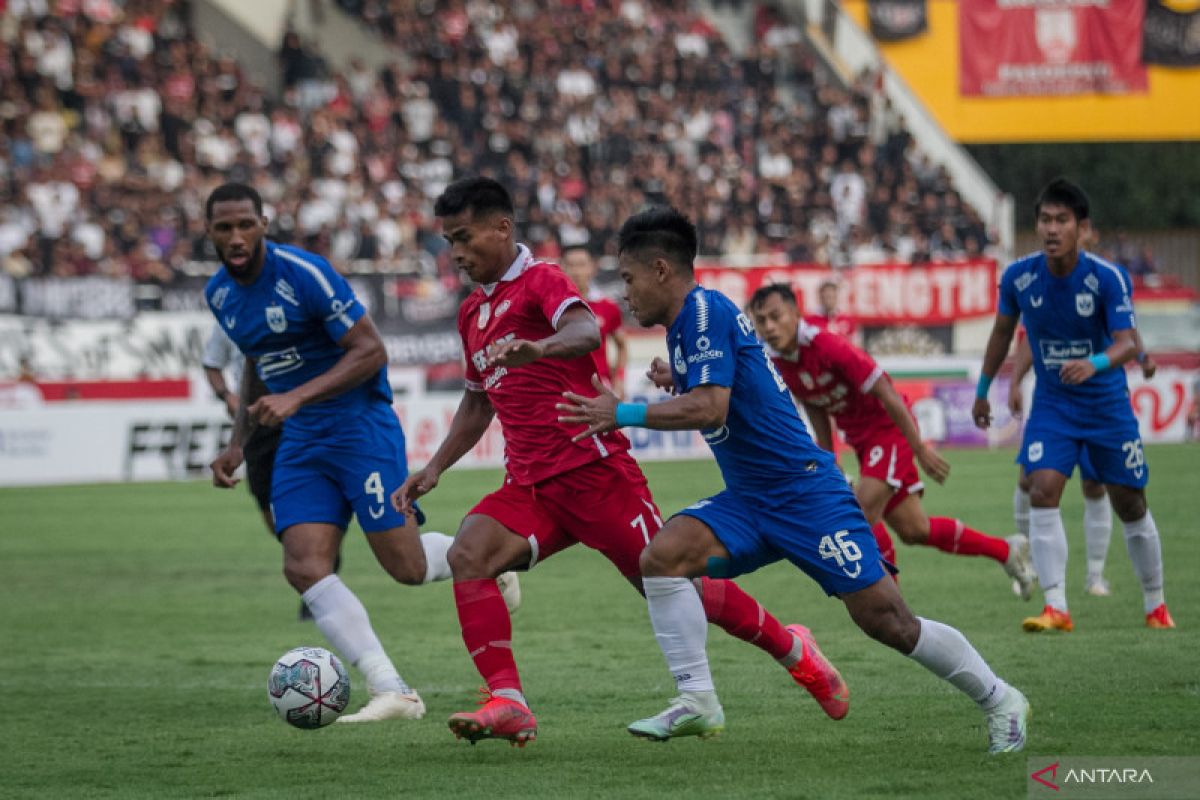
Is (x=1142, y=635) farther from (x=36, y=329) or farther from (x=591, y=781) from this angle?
(x=36, y=329)

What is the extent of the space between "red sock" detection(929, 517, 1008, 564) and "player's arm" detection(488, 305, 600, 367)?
516 cm

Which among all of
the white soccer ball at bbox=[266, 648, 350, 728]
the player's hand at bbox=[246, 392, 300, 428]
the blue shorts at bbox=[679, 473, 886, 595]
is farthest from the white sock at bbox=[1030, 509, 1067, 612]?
the player's hand at bbox=[246, 392, 300, 428]

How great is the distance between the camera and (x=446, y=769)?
7016 millimetres

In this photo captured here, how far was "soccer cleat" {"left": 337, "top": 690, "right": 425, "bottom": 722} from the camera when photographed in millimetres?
8133

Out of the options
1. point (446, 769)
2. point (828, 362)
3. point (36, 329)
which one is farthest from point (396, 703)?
point (36, 329)

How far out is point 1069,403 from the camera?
10594 millimetres

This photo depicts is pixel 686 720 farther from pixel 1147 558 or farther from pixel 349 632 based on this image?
pixel 1147 558

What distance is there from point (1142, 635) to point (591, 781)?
4.59 meters

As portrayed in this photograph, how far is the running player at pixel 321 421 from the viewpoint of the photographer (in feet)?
27.2

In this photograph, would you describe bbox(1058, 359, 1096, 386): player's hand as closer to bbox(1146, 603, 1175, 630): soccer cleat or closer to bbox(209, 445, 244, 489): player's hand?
bbox(1146, 603, 1175, 630): soccer cleat

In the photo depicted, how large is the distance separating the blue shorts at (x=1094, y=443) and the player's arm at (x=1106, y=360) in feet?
1.02

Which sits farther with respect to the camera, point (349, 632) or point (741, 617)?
point (349, 632)

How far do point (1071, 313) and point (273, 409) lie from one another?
4.88 m

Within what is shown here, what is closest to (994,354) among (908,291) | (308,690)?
(308,690)
